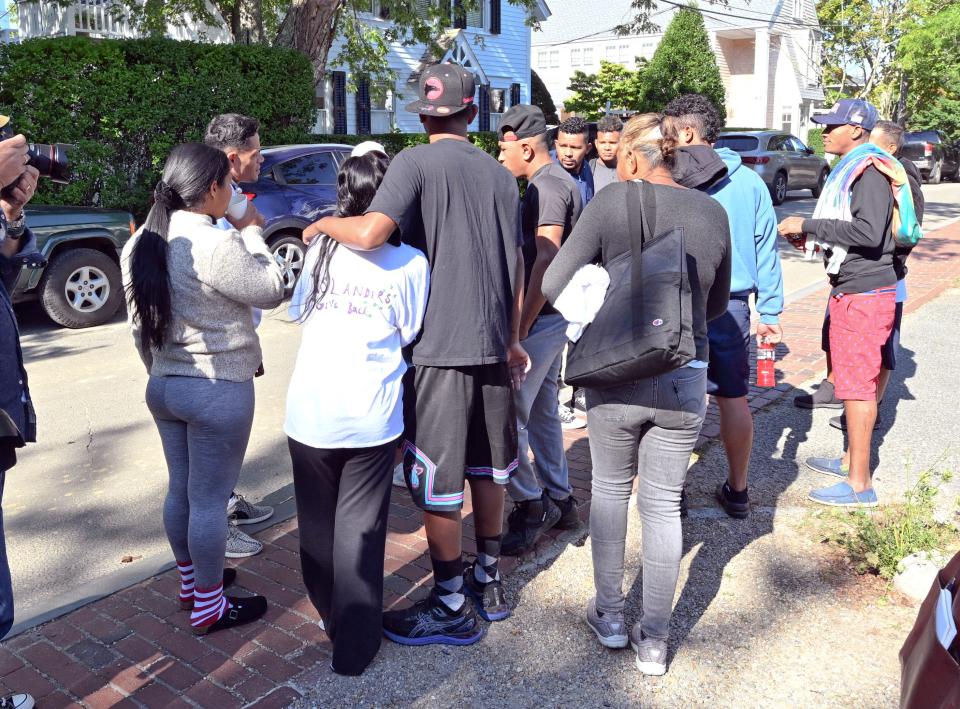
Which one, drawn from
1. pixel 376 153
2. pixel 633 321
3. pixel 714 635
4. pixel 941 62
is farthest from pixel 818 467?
pixel 941 62

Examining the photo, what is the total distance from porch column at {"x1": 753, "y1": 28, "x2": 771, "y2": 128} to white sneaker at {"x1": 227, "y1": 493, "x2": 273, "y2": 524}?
41.5m

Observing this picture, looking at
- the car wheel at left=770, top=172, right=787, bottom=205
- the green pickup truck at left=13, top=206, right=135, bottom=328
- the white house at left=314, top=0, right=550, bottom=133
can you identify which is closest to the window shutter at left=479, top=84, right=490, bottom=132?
the white house at left=314, top=0, right=550, bottom=133

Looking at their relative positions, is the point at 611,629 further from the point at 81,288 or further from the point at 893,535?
the point at 81,288

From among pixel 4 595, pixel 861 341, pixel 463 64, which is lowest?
pixel 4 595

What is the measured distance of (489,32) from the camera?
28.9 metres

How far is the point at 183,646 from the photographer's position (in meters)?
3.25

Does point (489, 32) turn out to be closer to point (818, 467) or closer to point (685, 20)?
point (685, 20)

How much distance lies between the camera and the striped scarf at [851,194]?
437 centimetres

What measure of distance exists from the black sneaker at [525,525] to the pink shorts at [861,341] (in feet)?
5.59

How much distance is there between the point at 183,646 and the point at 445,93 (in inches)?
88.9

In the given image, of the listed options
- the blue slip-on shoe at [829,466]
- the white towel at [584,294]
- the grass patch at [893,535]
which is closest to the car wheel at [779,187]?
the blue slip-on shoe at [829,466]

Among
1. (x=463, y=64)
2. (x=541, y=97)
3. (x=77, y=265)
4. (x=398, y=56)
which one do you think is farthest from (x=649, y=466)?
(x=541, y=97)

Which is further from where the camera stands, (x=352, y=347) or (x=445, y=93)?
(x=445, y=93)

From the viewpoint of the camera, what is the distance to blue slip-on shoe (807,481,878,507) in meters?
4.50
